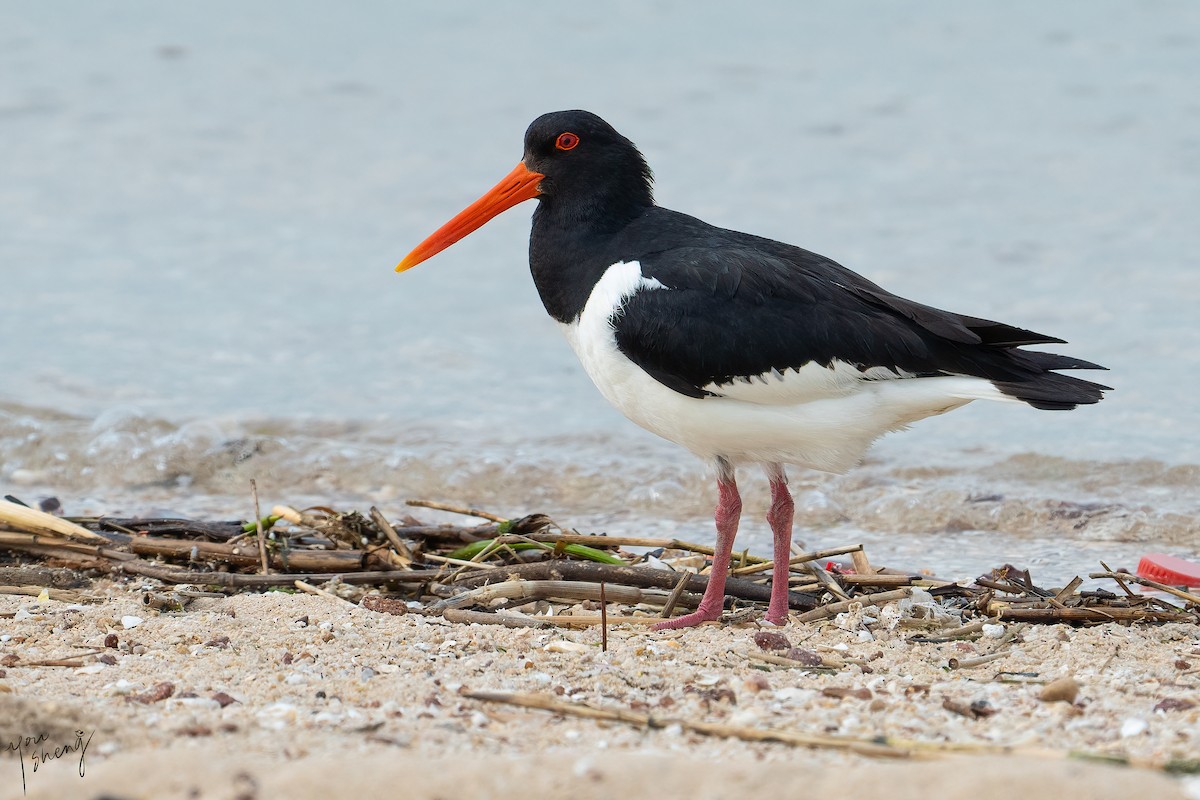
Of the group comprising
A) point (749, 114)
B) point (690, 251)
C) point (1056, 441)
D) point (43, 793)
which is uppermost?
point (749, 114)

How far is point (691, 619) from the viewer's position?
188 inches

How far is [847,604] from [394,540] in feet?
5.71

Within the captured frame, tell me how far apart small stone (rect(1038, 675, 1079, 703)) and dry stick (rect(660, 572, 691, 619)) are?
1521mm

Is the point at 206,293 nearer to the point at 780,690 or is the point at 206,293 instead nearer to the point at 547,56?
the point at 547,56

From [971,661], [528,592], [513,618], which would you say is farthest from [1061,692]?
[528,592]

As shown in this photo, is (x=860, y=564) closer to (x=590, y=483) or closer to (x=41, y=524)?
(x=590, y=483)

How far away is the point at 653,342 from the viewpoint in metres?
4.58

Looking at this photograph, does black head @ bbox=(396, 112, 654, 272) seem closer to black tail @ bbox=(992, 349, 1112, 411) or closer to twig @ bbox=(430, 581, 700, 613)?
twig @ bbox=(430, 581, 700, 613)

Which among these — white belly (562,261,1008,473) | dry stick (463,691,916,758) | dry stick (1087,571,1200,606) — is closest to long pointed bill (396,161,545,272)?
white belly (562,261,1008,473)

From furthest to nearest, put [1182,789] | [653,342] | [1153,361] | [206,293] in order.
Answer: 1. [206,293]
2. [1153,361]
3. [653,342]
4. [1182,789]

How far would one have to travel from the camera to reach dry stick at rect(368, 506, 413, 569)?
209 inches

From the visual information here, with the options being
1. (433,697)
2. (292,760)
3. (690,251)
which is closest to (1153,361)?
(690,251)

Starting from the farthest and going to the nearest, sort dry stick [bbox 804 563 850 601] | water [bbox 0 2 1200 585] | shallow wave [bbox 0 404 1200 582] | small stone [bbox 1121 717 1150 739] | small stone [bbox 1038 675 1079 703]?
1. water [bbox 0 2 1200 585]
2. shallow wave [bbox 0 404 1200 582]
3. dry stick [bbox 804 563 850 601]
4. small stone [bbox 1038 675 1079 703]
5. small stone [bbox 1121 717 1150 739]

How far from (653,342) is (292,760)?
1979 mm
